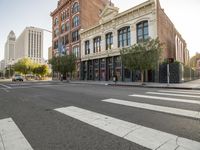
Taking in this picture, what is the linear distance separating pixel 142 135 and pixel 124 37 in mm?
25990

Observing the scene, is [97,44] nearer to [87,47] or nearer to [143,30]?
[87,47]

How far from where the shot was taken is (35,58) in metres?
122

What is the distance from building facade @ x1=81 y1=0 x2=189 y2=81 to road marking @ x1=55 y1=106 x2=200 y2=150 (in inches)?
732

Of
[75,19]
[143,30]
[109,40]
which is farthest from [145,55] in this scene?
[75,19]

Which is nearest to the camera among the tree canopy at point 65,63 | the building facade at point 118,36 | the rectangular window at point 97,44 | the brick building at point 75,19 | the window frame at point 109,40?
the building facade at point 118,36

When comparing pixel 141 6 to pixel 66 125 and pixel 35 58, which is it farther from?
pixel 35 58

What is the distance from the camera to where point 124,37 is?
90.6 ft

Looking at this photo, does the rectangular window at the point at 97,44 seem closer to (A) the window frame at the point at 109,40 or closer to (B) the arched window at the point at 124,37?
(A) the window frame at the point at 109,40

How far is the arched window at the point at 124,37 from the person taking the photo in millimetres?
26936

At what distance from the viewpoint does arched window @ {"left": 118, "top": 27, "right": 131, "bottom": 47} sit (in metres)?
26.9

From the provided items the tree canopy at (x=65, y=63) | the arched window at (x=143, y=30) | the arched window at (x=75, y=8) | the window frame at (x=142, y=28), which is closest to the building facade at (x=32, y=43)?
the arched window at (x=75, y=8)

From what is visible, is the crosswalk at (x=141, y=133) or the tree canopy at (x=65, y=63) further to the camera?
the tree canopy at (x=65, y=63)

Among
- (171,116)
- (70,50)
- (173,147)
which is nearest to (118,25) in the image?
(70,50)

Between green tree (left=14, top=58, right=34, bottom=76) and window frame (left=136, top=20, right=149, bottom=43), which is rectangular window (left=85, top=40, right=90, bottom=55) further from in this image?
green tree (left=14, top=58, right=34, bottom=76)
